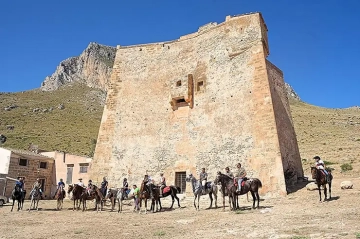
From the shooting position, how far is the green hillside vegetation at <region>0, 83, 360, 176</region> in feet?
140

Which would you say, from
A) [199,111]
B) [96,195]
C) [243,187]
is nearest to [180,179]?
[199,111]

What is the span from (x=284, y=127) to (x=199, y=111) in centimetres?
564

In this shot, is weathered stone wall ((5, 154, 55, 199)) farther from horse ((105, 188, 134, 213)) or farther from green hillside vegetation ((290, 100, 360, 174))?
green hillside vegetation ((290, 100, 360, 174))

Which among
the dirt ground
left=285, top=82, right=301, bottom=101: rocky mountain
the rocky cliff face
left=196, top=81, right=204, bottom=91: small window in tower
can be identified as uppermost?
the rocky cliff face

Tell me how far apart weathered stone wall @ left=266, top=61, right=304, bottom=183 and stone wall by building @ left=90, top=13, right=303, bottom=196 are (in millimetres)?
84

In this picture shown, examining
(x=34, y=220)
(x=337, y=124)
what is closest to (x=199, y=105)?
(x=34, y=220)

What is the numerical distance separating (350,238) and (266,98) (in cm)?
1162

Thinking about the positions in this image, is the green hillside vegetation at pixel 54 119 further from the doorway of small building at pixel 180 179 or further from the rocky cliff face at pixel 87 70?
the doorway of small building at pixel 180 179

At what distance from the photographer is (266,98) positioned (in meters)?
17.8

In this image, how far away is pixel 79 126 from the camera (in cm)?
6150

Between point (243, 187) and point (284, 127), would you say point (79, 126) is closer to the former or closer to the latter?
point (284, 127)

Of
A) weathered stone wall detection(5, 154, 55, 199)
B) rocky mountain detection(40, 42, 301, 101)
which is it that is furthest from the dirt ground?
rocky mountain detection(40, 42, 301, 101)

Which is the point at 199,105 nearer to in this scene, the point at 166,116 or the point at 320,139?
the point at 166,116

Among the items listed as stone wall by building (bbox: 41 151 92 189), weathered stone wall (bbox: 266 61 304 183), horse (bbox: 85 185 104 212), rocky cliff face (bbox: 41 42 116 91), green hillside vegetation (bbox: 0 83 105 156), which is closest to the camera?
horse (bbox: 85 185 104 212)
